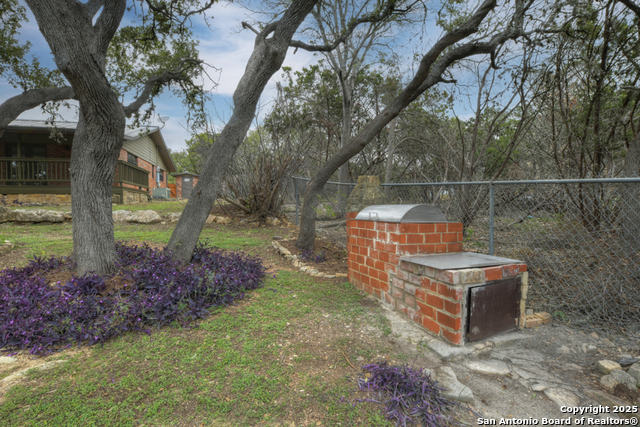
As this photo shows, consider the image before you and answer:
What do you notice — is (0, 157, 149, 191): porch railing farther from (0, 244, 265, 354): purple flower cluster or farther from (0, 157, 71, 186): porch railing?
(0, 244, 265, 354): purple flower cluster

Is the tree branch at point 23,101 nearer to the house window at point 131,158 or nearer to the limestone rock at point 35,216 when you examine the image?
the limestone rock at point 35,216

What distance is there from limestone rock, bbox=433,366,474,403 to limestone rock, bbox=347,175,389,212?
2.47 metres

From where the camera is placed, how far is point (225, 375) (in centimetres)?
172

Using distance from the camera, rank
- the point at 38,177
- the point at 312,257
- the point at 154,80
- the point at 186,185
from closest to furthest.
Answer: the point at 312,257
the point at 154,80
the point at 38,177
the point at 186,185

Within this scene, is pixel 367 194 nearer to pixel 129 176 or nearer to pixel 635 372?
pixel 635 372

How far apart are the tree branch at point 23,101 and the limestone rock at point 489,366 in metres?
5.54

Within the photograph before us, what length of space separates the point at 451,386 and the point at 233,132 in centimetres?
336

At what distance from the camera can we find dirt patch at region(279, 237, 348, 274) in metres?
4.03

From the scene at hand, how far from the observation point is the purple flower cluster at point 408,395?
4.66ft

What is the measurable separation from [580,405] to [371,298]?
161 cm

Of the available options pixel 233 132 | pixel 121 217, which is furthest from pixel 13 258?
pixel 121 217

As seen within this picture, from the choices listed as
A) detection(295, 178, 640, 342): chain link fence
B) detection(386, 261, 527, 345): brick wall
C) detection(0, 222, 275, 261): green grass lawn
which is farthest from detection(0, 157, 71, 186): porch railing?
detection(386, 261, 527, 345): brick wall

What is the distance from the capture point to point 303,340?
212cm

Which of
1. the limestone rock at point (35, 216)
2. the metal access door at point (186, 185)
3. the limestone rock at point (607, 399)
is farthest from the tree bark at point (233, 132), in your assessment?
the metal access door at point (186, 185)
